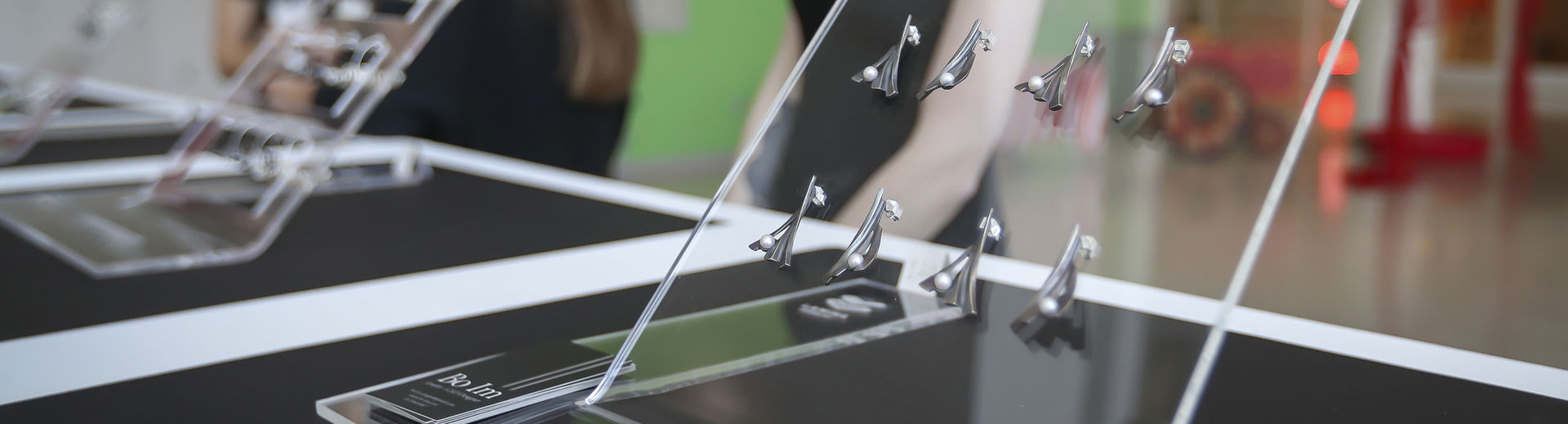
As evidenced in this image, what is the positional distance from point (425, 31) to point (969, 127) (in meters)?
0.78

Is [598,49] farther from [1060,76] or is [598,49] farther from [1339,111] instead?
[1339,111]

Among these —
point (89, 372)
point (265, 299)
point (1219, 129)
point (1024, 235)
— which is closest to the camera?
point (1024, 235)

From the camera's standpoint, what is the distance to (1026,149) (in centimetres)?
58

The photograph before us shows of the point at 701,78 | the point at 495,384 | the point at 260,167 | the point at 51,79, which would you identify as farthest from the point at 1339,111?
the point at 495,384

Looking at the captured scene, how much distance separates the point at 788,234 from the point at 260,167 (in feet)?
2.62

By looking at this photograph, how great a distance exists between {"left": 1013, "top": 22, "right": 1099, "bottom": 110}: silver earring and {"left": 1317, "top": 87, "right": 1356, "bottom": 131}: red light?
19.2ft

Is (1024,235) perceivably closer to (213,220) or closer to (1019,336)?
(1019,336)

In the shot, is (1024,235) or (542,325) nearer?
(1024,235)

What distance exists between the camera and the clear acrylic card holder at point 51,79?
68.4 inches

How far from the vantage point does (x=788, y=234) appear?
610mm

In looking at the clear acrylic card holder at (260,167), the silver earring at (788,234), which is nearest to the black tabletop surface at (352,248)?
the clear acrylic card holder at (260,167)

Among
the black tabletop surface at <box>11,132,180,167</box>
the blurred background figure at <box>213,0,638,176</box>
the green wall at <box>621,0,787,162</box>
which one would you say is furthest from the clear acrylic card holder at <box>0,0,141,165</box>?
the green wall at <box>621,0,787,162</box>

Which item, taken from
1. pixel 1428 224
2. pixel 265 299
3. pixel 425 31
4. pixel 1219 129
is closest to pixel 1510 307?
pixel 1428 224

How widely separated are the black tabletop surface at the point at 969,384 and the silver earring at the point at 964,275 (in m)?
0.01
